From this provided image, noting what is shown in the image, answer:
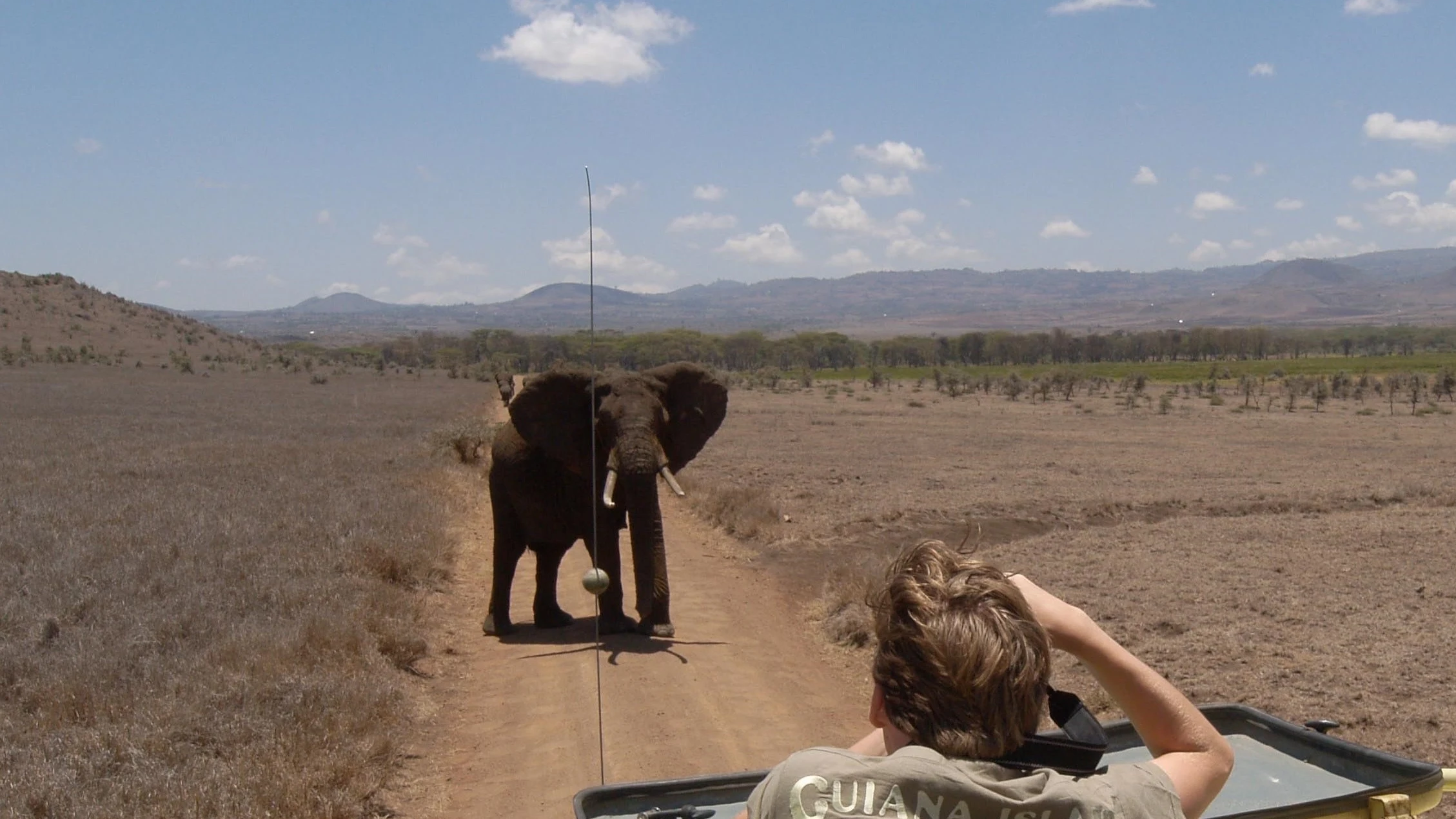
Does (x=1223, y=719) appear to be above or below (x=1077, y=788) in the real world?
below

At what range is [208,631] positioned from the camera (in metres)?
8.48

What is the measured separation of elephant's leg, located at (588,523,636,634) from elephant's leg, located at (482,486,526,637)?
35.9 inches

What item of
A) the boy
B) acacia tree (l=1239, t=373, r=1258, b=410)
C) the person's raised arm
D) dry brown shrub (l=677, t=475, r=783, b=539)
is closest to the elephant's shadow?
dry brown shrub (l=677, t=475, r=783, b=539)

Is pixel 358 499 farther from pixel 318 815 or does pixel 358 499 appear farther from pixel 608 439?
pixel 318 815

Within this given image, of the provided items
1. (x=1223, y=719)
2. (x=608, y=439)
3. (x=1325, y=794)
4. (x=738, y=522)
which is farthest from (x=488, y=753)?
(x=738, y=522)

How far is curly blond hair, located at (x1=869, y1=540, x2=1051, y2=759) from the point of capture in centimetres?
182

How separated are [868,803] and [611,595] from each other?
8.76m

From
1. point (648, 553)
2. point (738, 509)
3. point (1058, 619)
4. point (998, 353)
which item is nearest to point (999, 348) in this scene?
point (998, 353)

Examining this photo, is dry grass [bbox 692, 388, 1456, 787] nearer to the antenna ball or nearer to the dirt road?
the dirt road

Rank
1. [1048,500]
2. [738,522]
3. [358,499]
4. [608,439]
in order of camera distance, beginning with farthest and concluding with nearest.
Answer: [1048,500] < [738,522] < [358,499] < [608,439]

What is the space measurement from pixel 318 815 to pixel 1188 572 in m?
9.47

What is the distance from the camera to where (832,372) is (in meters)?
108

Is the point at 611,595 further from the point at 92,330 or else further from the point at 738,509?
the point at 92,330

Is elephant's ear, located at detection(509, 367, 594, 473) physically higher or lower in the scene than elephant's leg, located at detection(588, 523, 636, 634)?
higher
